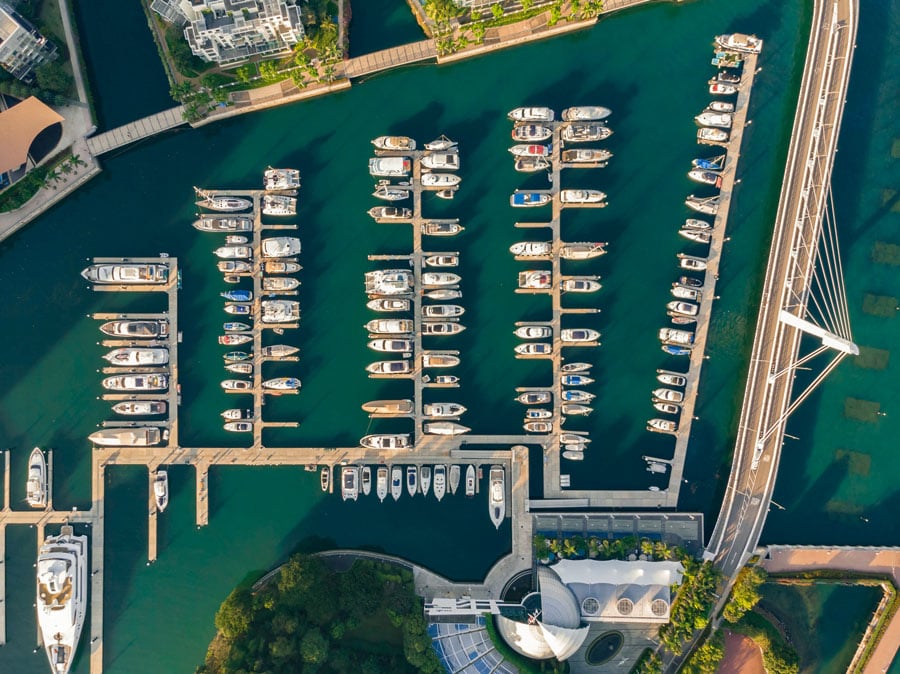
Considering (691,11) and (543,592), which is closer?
(543,592)

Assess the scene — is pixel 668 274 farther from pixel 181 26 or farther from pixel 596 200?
pixel 181 26

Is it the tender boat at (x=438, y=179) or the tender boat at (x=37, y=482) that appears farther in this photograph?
the tender boat at (x=438, y=179)

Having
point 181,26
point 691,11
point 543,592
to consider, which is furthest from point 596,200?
point 181,26

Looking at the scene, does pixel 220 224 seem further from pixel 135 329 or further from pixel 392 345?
pixel 392 345

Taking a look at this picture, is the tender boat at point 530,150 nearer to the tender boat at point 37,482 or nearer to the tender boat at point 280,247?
the tender boat at point 280,247

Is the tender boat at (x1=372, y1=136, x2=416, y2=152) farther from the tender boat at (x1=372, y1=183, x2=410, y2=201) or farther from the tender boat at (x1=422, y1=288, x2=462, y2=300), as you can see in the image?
the tender boat at (x1=422, y1=288, x2=462, y2=300)

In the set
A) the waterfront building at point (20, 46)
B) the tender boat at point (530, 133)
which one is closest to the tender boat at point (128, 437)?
the waterfront building at point (20, 46)

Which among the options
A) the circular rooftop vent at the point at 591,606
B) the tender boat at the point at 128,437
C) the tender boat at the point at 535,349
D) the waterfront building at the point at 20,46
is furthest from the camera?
the tender boat at the point at 535,349
